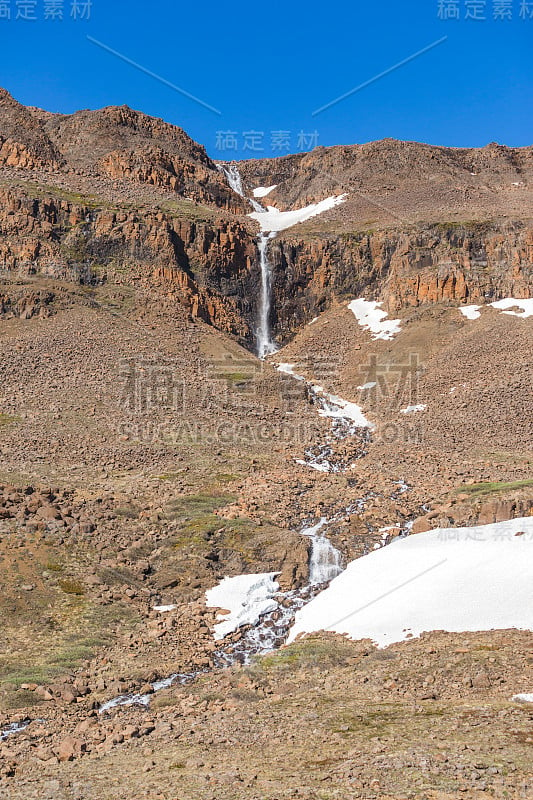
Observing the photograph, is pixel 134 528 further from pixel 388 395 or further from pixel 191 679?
pixel 388 395

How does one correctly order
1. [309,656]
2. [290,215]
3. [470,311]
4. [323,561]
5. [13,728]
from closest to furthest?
[13,728] < [309,656] < [323,561] < [470,311] < [290,215]

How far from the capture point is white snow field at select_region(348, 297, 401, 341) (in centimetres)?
6612

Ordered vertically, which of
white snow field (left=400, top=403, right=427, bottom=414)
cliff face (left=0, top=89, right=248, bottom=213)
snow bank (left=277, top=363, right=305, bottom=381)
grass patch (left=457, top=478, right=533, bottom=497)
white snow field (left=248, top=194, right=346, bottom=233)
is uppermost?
cliff face (left=0, top=89, right=248, bottom=213)

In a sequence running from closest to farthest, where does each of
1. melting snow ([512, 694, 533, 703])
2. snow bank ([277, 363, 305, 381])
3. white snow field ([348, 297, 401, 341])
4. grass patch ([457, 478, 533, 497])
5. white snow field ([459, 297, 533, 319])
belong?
1. melting snow ([512, 694, 533, 703])
2. grass patch ([457, 478, 533, 497])
3. white snow field ([459, 297, 533, 319])
4. snow bank ([277, 363, 305, 381])
5. white snow field ([348, 297, 401, 341])

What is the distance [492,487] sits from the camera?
111ft

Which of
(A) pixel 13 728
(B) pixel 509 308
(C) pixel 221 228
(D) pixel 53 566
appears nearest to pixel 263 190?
(C) pixel 221 228

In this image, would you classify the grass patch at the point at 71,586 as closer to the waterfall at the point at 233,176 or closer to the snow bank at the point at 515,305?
the snow bank at the point at 515,305

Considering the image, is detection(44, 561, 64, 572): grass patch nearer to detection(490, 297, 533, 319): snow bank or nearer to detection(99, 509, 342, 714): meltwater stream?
detection(99, 509, 342, 714): meltwater stream

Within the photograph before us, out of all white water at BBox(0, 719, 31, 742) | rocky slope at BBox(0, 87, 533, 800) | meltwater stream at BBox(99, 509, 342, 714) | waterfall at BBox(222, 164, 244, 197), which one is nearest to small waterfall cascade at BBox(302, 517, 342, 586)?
meltwater stream at BBox(99, 509, 342, 714)

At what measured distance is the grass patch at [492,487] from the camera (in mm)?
32797

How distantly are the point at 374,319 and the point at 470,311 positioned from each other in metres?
9.99

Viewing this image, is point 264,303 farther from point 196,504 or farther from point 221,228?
point 196,504

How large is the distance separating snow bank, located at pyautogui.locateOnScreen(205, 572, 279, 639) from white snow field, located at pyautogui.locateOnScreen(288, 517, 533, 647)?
1.72m

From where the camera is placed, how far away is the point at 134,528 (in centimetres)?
3117
